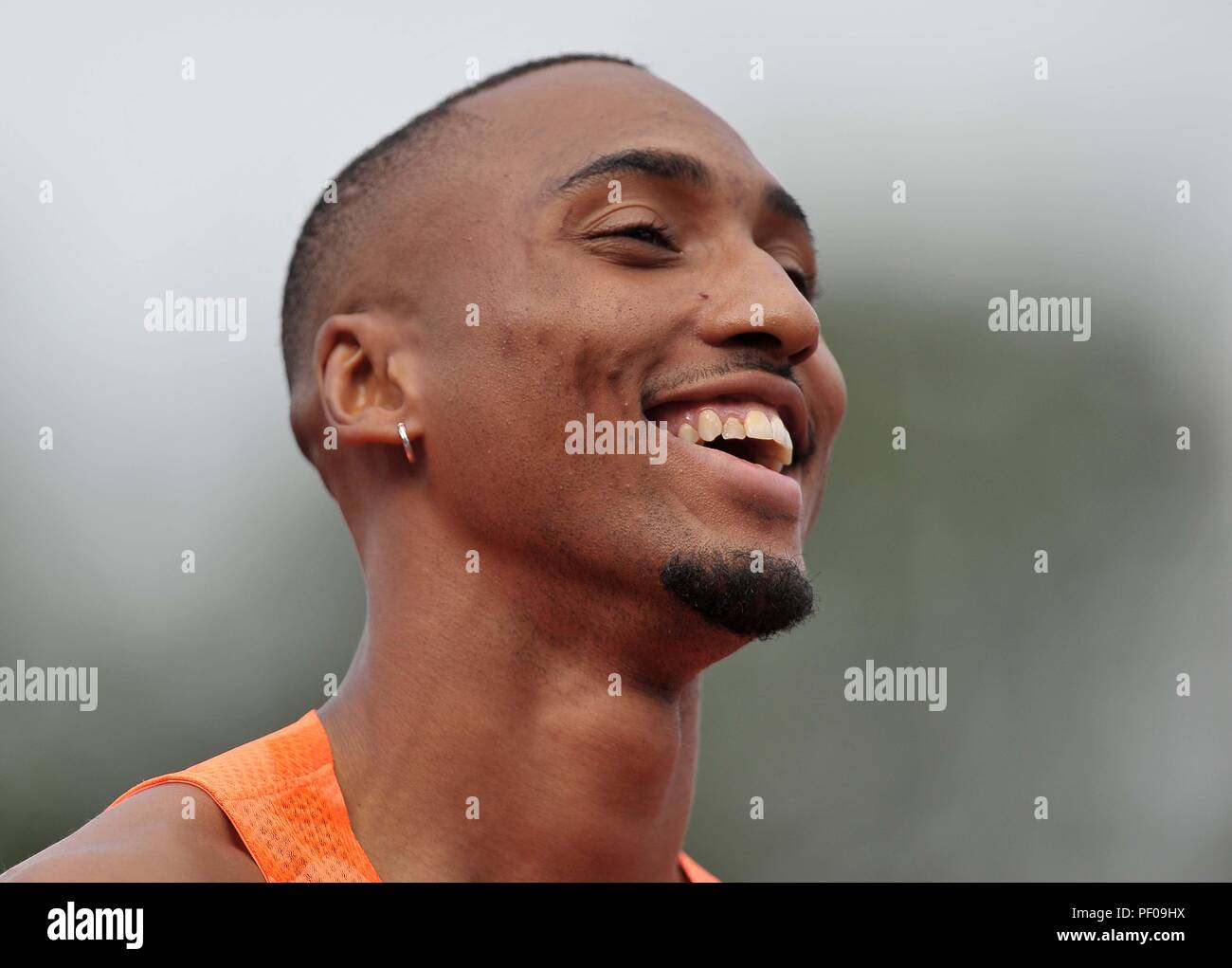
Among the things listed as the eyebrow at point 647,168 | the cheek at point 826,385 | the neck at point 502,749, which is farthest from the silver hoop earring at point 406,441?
the cheek at point 826,385

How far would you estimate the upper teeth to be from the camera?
4.30m

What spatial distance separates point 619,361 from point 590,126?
2.72ft

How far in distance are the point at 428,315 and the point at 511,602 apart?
0.89 metres

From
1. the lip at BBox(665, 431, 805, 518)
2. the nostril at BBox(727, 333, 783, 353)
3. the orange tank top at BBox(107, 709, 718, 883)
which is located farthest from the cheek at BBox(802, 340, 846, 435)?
the orange tank top at BBox(107, 709, 718, 883)

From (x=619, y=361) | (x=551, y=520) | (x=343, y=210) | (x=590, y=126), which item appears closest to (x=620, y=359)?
(x=619, y=361)

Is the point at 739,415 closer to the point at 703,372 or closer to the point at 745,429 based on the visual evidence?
the point at 745,429

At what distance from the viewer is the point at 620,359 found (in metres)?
4.28

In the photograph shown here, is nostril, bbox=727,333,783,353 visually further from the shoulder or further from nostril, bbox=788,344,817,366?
the shoulder

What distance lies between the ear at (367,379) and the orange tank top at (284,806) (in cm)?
95

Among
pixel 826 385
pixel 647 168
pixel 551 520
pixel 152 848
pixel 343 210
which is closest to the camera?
pixel 152 848

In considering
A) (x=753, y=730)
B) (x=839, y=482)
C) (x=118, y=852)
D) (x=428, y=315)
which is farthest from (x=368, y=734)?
(x=839, y=482)

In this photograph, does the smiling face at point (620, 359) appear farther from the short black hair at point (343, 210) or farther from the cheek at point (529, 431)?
the short black hair at point (343, 210)
